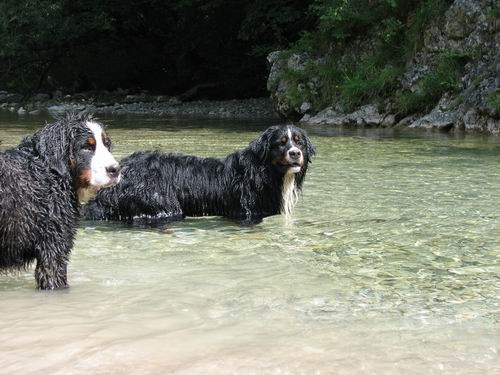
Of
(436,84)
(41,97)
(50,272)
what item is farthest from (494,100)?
(41,97)

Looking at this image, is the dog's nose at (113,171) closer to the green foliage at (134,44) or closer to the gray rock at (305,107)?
the gray rock at (305,107)

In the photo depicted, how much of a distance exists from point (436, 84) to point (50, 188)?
51.0 ft

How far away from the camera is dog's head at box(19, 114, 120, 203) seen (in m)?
4.85

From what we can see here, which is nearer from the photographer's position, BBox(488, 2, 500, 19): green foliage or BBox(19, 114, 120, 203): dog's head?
BBox(19, 114, 120, 203): dog's head

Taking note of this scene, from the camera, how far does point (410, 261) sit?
550 cm

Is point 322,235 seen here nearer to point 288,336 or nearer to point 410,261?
point 410,261

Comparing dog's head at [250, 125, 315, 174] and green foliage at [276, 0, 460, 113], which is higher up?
green foliage at [276, 0, 460, 113]

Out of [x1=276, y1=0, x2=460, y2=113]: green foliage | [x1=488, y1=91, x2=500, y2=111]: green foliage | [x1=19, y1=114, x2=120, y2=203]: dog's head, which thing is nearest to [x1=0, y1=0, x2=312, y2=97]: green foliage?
[x1=276, y1=0, x2=460, y2=113]: green foliage

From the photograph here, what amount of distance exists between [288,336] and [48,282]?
1713 millimetres

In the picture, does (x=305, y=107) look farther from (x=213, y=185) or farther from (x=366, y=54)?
(x=213, y=185)

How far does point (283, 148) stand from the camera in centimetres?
760

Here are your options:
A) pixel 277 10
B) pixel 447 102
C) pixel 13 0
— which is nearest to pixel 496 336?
pixel 447 102

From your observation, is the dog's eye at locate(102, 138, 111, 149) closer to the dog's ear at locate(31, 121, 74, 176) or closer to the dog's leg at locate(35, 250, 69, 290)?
the dog's ear at locate(31, 121, 74, 176)

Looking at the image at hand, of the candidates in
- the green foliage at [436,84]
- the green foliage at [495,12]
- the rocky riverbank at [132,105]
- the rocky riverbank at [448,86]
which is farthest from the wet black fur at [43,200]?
the rocky riverbank at [132,105]
